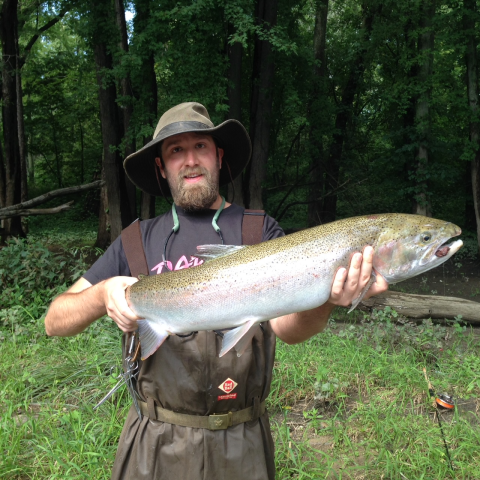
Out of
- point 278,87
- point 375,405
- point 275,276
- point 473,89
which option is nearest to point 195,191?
point 275,276

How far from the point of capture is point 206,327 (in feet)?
6.66

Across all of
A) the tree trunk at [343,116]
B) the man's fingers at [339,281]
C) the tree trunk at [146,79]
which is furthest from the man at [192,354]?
the tree trunk at [343,116]

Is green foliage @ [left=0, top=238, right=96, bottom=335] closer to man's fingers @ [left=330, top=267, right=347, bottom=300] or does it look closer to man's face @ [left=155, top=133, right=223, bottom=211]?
man's face @ [left=155, top=133, right=223, bottom=211]

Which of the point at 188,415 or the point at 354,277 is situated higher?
the point at 354,277

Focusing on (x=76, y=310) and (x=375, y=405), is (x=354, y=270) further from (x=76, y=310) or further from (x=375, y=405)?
(x=375, y=405)

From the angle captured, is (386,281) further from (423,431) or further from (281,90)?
(281,90)

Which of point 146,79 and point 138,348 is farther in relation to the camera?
point 146,79

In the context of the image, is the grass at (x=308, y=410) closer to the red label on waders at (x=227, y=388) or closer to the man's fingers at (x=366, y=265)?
the red label on waders at (x=227, y=388)

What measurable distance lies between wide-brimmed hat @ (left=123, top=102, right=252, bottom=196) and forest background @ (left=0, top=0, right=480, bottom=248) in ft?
22.6

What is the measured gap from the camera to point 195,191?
2.41 meters

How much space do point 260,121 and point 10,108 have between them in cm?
727

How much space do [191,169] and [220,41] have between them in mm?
10032

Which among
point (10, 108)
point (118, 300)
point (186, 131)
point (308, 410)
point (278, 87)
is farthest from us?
point (278, 87)

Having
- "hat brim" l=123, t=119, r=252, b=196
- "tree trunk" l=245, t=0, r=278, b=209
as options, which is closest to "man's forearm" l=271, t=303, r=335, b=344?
"hat brim" l=123, t=119, r=252, b=196
